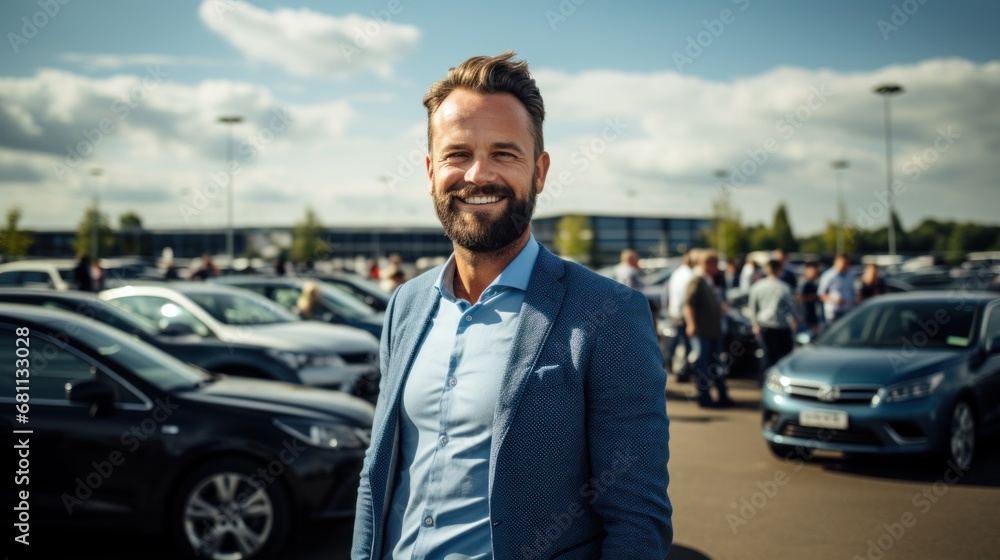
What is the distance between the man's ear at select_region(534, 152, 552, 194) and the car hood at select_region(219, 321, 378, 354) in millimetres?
7163

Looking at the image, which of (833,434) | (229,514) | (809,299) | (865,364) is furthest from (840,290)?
(229,514)

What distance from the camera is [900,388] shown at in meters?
6.95

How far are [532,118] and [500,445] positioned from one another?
84cm

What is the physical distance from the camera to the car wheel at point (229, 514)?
4.89 meters

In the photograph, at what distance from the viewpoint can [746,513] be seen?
6012 millimetres

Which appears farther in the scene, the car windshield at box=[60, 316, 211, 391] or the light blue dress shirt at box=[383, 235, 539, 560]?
the car windshield at box=[60, 316, 211, 391]

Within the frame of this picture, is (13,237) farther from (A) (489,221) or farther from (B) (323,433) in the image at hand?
(A) (489,221)

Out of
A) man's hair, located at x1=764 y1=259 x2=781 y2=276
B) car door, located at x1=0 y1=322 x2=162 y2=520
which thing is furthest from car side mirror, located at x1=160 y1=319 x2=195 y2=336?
man's hair, located at x1=764 y1=259 x2=781 y2=276

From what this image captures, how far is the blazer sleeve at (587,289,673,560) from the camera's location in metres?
1.75

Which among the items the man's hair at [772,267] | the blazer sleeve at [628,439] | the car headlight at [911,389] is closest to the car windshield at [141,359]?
the blazer sleeve at [628,439]

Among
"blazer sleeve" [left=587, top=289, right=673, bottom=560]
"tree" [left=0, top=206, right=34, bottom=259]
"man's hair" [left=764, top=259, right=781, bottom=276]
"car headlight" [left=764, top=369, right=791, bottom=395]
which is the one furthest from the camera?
"tree" [left=0, top=206, right=34, bottom=259]

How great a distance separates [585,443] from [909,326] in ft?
24.7

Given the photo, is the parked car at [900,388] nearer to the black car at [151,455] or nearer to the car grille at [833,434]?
the car grille at [833,434]

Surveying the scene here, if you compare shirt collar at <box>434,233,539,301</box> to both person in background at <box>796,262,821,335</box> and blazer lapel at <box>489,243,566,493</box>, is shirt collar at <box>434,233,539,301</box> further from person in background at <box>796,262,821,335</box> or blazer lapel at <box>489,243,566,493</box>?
person in background at <box>796,262,821,335</box>
